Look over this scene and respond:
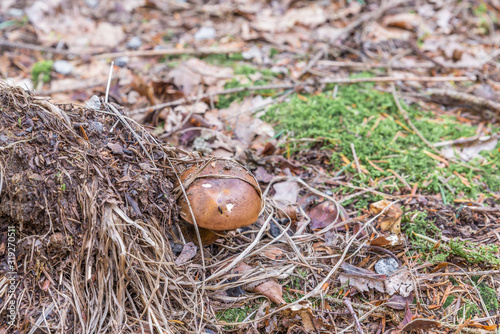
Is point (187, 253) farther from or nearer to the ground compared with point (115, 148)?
nearer to the ground

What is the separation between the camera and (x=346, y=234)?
290 centimetres

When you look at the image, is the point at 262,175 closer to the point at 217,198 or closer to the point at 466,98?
the point at 217,198

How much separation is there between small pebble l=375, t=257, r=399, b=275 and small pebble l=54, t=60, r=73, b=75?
4.82 m

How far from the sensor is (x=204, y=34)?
18.6 ft

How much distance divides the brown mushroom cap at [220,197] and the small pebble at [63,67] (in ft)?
11.6

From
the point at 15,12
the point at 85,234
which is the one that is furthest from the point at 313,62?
the point at 15,12

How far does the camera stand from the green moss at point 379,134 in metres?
3.29

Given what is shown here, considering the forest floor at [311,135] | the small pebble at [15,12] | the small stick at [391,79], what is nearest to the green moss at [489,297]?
the forest floor at [311,135]

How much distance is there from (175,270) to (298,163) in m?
1.65

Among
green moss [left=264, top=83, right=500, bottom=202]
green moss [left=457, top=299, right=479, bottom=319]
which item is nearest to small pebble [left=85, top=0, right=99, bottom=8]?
green moss [left=264, top=83, right=500, bottom=202]

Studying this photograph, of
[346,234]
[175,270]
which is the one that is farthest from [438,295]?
[175,270]

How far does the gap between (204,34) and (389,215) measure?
4205mm

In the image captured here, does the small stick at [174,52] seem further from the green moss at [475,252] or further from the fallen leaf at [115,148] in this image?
the green moss at [475,252]

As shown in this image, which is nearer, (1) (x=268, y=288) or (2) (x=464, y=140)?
(1) (x=268, y=288)
